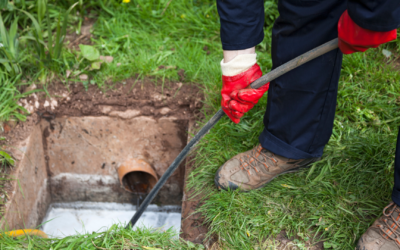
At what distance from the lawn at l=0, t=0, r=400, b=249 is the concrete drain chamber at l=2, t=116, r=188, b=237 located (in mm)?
292

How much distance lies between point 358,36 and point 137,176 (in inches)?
76.7

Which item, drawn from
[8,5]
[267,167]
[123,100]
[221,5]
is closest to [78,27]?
[8,5]

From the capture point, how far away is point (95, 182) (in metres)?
2.55

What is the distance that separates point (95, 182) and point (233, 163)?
1373 millimetres

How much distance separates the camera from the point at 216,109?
2.04 meters

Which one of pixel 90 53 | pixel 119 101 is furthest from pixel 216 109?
pixel 90 53

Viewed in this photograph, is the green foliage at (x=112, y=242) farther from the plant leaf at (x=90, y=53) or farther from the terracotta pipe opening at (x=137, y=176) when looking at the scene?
the plant leaf at (x=90, y=53)

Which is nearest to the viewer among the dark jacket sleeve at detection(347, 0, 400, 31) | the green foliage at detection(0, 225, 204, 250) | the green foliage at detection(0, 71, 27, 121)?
the dark jacket sleeve at detection(347, 0, 400, 31)

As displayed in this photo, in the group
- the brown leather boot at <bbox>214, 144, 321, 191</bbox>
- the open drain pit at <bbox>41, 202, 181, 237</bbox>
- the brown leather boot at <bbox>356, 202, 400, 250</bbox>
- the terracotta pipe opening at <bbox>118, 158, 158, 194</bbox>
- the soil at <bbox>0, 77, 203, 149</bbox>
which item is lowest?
the open drain pit at <bbox>41, 202, 181, 237</bbox>

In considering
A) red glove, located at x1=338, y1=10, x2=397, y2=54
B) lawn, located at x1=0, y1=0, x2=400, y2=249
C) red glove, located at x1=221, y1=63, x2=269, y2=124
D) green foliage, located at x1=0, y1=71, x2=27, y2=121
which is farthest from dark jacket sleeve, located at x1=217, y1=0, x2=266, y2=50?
green foliage, located at x1=0, y1=71, x2=27, y2=121

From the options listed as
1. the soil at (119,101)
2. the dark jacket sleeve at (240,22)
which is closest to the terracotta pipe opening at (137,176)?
the soil at (119,101)

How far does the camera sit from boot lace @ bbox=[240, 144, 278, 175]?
5.37 feet

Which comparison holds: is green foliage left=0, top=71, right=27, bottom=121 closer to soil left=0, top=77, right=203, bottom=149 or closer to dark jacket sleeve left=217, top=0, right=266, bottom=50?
soil left=0, top=77, right=203, bottom=149

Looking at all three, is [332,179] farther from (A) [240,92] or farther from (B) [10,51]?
(B) [10,51]
